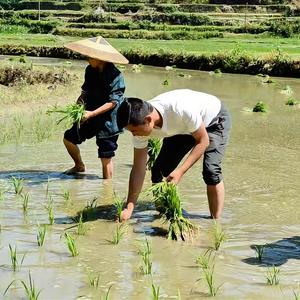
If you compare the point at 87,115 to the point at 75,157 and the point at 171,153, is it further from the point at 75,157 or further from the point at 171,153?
the point at 171,153

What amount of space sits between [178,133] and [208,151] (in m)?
0.39

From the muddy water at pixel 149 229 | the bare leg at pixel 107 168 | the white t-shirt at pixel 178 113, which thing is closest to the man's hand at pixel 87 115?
the bare leg at pixel 107 168

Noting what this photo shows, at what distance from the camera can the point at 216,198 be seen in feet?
17.3

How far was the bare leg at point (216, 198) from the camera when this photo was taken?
5211 millimetres

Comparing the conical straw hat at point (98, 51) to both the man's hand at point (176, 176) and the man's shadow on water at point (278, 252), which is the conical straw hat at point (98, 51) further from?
the man's shadow on water at point (278, 252)

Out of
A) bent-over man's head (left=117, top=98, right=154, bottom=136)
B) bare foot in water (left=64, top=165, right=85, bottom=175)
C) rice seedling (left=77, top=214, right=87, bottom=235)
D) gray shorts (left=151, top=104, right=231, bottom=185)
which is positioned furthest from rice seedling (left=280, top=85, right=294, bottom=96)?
bent-over man's head (left=117, top=98, right=154, bottom=136)

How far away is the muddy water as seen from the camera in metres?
3.96

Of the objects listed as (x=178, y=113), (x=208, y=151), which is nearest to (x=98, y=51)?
(x=208, y=151)

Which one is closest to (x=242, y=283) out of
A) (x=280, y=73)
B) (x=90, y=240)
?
(x=90, y=240)

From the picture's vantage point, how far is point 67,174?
7109 mm

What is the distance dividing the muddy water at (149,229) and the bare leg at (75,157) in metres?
0.16

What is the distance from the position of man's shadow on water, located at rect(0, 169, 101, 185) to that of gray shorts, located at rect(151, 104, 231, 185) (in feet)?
5.50

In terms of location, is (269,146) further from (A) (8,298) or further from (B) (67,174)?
(A) (8,298)

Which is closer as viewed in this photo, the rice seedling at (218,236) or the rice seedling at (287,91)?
the rice seedling at (218,236)
